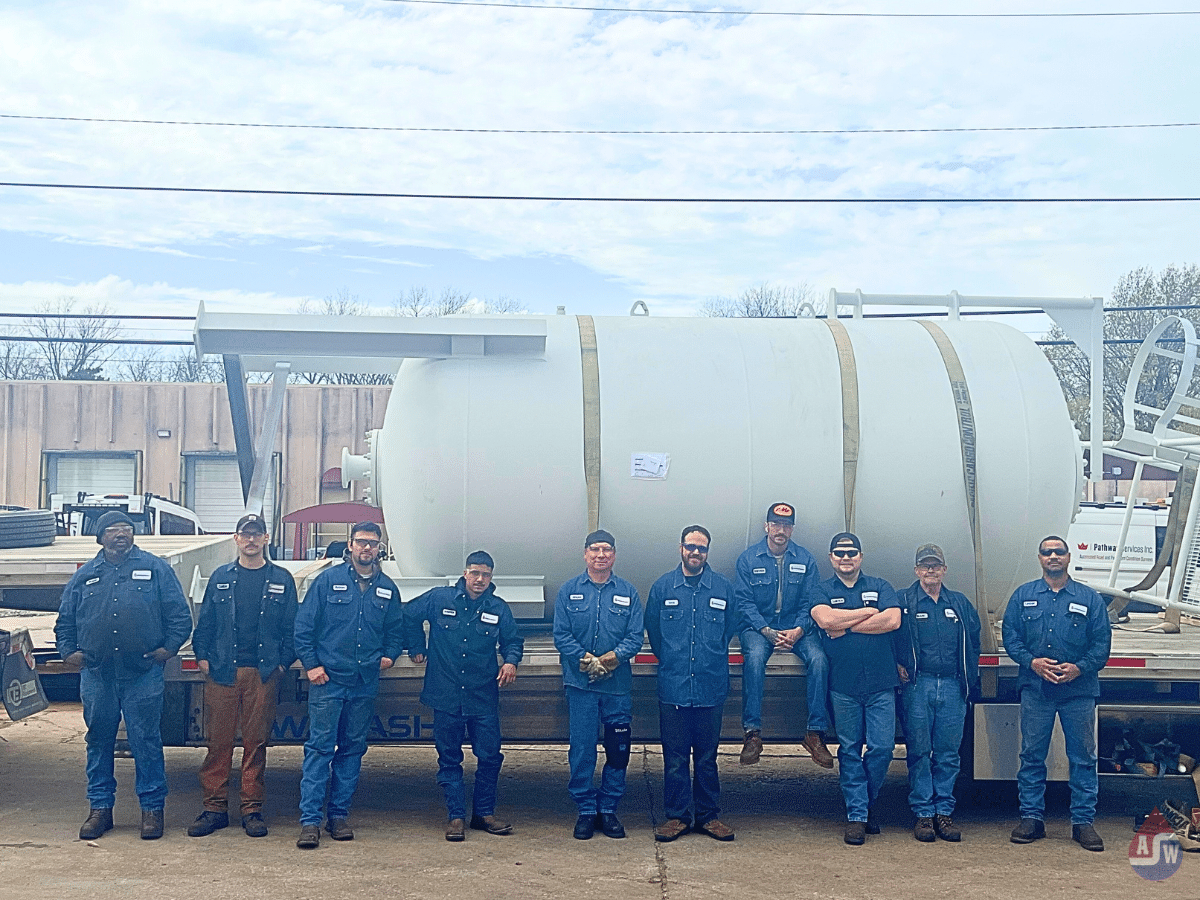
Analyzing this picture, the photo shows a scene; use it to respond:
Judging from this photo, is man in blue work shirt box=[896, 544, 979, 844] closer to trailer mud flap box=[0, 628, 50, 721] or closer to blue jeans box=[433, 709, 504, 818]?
blue jeans box=[433, 709, 504, 818]

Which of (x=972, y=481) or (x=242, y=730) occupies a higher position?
(x=972, y=481)

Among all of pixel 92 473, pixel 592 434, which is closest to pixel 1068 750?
pixel 592 434

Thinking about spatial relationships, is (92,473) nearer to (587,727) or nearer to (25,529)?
(25,529)

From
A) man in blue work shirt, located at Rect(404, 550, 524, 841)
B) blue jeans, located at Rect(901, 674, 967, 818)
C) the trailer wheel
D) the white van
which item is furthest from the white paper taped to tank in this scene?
the white van

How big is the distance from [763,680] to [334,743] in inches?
94.2

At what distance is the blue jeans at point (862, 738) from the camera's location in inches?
254

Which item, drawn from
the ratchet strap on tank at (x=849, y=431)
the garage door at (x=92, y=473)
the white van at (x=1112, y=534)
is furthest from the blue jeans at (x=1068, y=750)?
the garage door at (x=92, y=473)

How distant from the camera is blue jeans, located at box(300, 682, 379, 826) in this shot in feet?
20.7

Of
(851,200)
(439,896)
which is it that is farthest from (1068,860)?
(851,200)

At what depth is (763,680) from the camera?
6.58 meters

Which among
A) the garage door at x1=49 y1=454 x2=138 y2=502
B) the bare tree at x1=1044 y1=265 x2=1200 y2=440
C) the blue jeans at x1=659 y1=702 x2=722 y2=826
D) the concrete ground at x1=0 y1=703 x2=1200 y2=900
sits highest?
the bare tree at x1=1044 y1=265 x2=1200 y2=440

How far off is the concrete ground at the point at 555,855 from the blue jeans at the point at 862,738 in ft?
0.98

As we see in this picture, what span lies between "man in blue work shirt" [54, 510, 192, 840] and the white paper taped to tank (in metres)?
2.62

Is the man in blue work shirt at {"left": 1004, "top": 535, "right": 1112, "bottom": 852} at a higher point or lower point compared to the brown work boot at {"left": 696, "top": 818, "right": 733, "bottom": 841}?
higher
